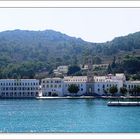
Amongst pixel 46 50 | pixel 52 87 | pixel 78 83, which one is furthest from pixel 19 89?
pixel 46 50

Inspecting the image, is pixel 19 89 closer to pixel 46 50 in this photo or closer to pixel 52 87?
pixel 52 87

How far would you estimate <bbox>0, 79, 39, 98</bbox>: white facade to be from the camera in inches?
716

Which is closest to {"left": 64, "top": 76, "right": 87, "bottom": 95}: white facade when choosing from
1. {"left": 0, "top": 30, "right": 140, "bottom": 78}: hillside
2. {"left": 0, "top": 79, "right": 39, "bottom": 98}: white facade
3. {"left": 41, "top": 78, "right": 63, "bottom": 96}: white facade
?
{"left": 41, "top": 78, "right": 63, "bottom": 96}: white facade

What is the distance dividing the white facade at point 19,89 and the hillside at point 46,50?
5.71ft

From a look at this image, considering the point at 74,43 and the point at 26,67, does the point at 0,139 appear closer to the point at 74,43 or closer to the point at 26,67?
the point at 26,67

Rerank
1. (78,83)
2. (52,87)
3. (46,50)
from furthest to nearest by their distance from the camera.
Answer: (46,50) → (78,83) → (52,87)

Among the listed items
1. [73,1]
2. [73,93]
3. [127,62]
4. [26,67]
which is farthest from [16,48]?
[73,1]

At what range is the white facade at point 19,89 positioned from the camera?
18.2 metres

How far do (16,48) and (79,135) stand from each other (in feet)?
83.3

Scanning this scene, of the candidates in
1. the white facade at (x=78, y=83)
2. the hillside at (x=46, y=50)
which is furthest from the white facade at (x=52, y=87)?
the hillside at (x=46, y=50)

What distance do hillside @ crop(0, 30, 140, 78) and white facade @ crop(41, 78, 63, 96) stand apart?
2.30m

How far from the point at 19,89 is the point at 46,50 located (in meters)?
11.3

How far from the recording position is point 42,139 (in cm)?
342

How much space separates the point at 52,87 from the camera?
18.3m
